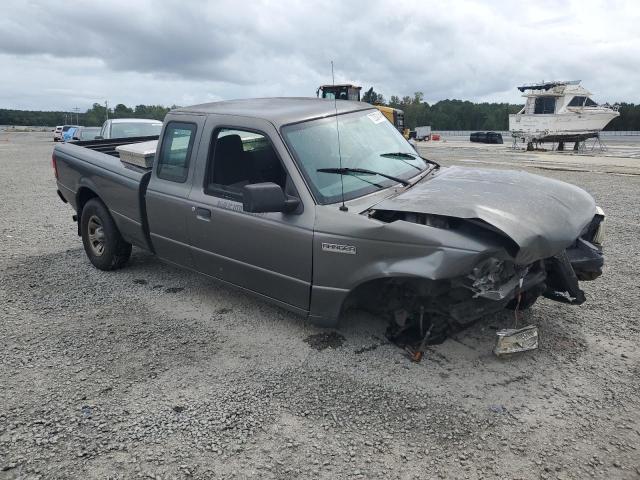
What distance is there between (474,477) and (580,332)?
1.99m

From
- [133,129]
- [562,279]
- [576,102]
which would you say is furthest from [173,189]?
[576,102]

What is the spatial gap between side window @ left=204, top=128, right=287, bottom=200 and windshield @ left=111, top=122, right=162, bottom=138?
28.3 ft

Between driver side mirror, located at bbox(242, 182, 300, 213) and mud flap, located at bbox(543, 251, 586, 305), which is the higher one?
driver side mirror, located at bbox(242, 182, 300, 213)

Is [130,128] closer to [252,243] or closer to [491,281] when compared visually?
[252,243]

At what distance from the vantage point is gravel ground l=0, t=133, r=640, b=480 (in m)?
2.51

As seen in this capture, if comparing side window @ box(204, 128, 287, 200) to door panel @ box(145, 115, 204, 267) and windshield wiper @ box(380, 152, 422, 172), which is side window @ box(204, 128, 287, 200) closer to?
door panel @ box(145, 115, 204, 267)

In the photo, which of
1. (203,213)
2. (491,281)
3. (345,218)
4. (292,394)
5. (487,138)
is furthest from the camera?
(487,138)

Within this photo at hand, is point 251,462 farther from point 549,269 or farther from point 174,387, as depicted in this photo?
point 549,269

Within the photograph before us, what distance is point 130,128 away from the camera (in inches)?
475

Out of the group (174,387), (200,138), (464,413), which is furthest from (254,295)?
(464,413)

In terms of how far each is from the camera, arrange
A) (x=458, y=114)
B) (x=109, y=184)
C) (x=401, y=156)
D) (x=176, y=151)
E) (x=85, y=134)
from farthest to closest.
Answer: (x=458, y=114) → (x=85, y=134) → (x=109, y=184) → (x=176, y=151) → (x=401, y=156)

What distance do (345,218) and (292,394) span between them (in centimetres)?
122

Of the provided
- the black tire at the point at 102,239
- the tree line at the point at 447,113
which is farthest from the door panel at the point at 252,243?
the tree line at the point at 447,113

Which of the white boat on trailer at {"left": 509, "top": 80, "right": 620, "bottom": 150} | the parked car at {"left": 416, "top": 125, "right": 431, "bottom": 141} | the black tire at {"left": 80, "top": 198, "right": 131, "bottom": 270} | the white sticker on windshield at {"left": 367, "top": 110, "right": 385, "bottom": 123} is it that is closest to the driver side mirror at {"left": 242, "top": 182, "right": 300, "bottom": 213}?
the white sticker on windshield at {"left": 367, "top": 110, "right": 385, "bottom": 123}
